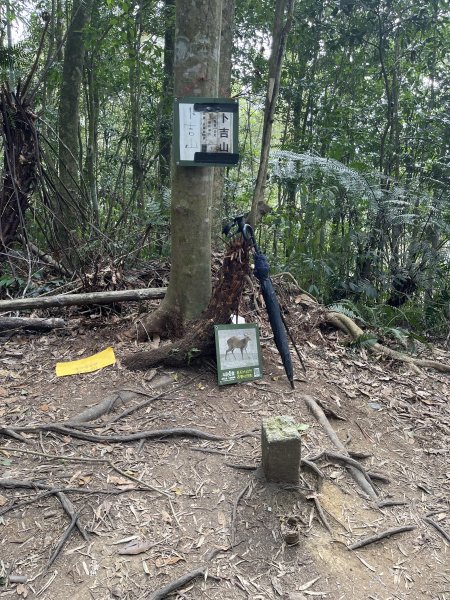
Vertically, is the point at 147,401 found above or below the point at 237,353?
below

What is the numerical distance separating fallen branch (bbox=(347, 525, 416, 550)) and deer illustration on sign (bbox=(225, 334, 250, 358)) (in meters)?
1.33

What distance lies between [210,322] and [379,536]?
153cm

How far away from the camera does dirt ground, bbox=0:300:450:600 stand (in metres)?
1.89

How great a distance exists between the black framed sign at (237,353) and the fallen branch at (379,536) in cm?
123

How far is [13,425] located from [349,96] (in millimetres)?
7362

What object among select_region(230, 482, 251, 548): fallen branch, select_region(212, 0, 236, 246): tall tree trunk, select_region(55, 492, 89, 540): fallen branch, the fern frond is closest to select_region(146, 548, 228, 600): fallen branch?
select_region(230, 482, 251, 548): fallen branch

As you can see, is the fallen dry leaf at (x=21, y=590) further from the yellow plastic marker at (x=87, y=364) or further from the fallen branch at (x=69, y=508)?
the yellow plastic marker at (x=87, y=364)

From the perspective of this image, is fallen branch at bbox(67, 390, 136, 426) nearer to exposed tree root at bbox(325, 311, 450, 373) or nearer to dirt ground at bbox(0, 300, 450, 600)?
dirt ground at bbox(0, 300, 450, 600)

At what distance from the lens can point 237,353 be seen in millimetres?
3115

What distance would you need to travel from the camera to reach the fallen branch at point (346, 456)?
7.99ft

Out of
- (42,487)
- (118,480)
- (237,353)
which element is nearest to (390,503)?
(237,353)

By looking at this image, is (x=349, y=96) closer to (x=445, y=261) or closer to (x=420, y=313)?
(x=445, y=261)

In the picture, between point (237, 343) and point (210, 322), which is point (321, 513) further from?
point (210, 322)

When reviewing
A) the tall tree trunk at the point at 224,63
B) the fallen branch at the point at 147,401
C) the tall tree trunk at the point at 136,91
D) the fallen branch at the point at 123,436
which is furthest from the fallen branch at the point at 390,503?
the tall tree trunk at the point at 136,91
